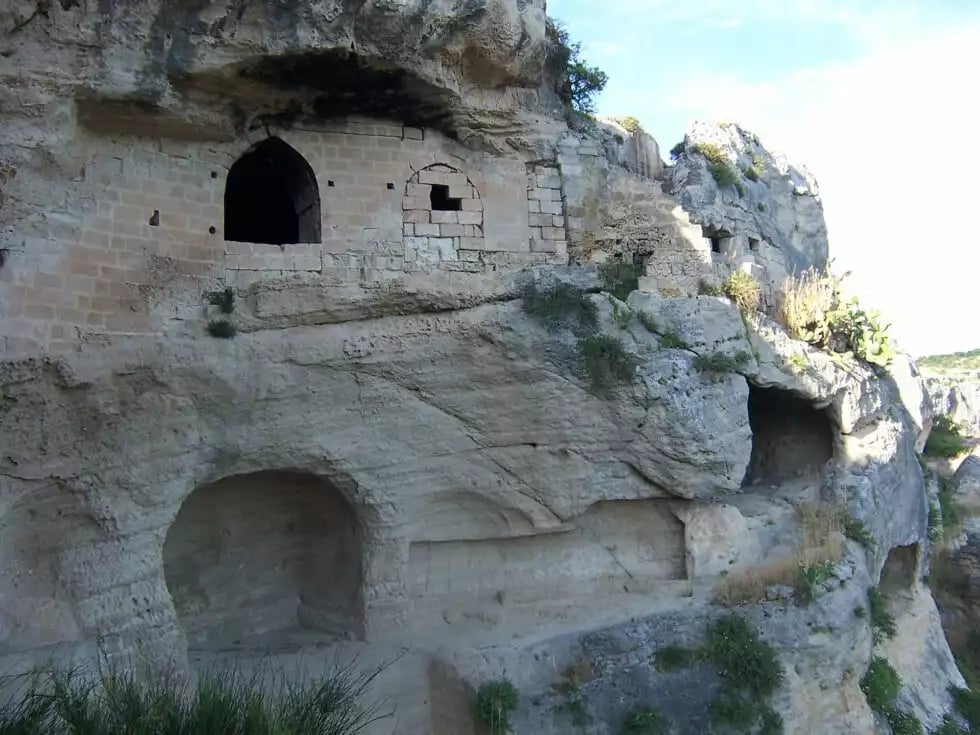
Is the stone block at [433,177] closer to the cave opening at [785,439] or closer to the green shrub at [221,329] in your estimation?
the green shrub at [221,329]

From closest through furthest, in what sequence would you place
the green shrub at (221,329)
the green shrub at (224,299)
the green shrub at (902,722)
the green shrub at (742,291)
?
1. the green shrub at (221,329)
2. the green shrub at (224,299)
3. the green shrub at (902,722)
4. the green shrub at (742,291)

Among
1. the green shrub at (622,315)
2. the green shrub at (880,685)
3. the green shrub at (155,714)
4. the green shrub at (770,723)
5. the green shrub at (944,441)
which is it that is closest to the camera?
the green shrub at (155,714)

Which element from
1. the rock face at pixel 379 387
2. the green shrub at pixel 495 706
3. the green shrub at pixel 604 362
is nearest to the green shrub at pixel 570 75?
the rock face at pixel 379 387

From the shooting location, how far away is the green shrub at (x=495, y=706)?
7.21m

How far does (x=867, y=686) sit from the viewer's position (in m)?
8.76

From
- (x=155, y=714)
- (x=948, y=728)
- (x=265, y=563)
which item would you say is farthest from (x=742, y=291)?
(x=155, y=714)

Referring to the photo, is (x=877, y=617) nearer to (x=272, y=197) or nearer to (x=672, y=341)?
(x=672, y=341)

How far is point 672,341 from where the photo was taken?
847 cm

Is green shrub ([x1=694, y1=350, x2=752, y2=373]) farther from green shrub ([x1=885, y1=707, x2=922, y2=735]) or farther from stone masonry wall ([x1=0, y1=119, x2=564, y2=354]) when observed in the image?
green shrub ([x1=885, y1=707, x2=922, y2=735])

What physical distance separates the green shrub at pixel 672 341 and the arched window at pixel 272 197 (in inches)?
142

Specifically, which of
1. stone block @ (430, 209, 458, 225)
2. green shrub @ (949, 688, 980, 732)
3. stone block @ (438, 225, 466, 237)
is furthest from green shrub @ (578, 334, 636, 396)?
green shrub @ (949, 688, 980, 732)

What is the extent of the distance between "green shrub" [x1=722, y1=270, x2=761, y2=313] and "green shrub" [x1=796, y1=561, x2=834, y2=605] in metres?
2.88

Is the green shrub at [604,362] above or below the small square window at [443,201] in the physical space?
below

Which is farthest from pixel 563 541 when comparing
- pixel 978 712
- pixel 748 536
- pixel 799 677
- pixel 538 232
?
pixel 978 712
